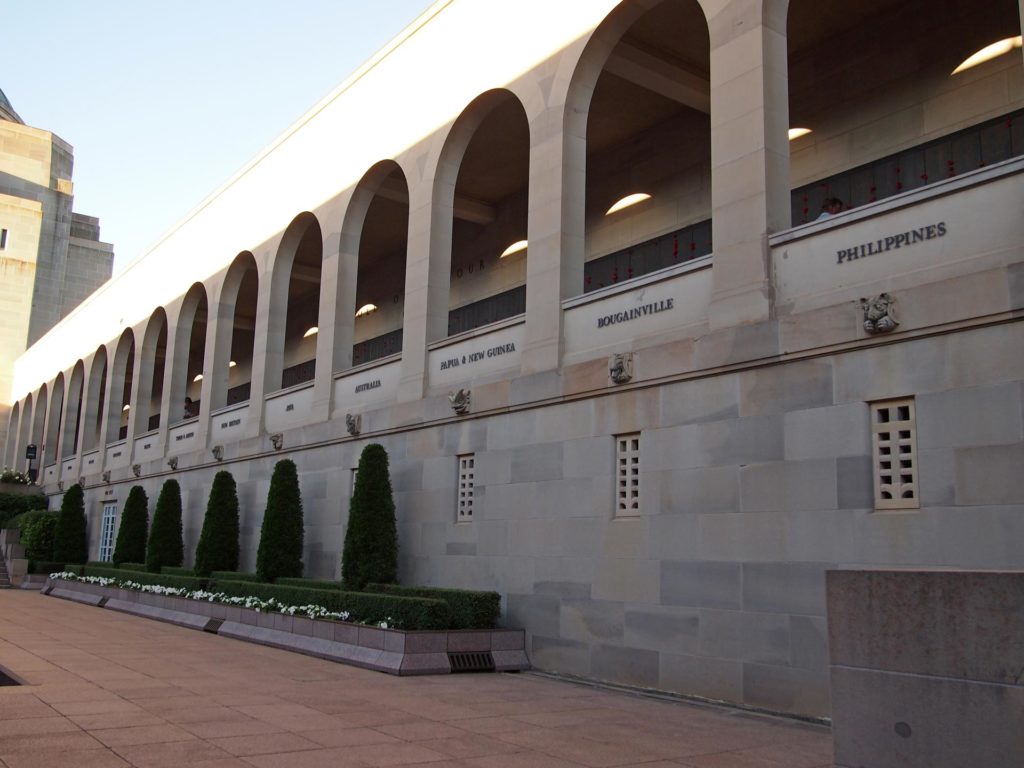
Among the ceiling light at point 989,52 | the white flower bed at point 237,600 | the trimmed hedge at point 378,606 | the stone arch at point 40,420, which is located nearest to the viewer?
the trimmed hedge at point 378,606

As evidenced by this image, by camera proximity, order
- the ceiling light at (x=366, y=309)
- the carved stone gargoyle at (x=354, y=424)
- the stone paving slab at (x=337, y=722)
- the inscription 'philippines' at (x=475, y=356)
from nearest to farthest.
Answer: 1. the stone paving slab at (x=337, y=722)
2. the inscription 'philippines' at (x=475, y=356)
3. the carved stone gargoyle at (x=354, y=424)
4. the ceiling light at (x=366, y=309)

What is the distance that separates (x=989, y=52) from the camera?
49.0 feet

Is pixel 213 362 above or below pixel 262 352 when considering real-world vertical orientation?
above

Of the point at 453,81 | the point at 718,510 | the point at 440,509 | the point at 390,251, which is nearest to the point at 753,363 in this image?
the point at 718,510

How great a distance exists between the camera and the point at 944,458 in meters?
9.73

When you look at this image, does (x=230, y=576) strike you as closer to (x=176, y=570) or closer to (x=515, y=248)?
(x=176, y=570)

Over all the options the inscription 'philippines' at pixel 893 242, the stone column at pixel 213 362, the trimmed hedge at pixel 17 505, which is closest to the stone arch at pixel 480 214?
the stone column at pixel 213 362

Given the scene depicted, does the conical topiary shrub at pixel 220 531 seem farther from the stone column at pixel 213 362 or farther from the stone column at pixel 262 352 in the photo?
the stone column at pixel 213 362

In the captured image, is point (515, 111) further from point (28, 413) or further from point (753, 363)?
A: point (28, 413)

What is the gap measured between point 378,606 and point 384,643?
92cm

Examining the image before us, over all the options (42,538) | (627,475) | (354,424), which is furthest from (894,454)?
(42,538)

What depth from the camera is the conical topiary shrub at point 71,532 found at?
115 ft

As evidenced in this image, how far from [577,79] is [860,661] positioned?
1184cm

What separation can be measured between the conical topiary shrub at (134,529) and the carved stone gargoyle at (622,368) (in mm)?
22073
